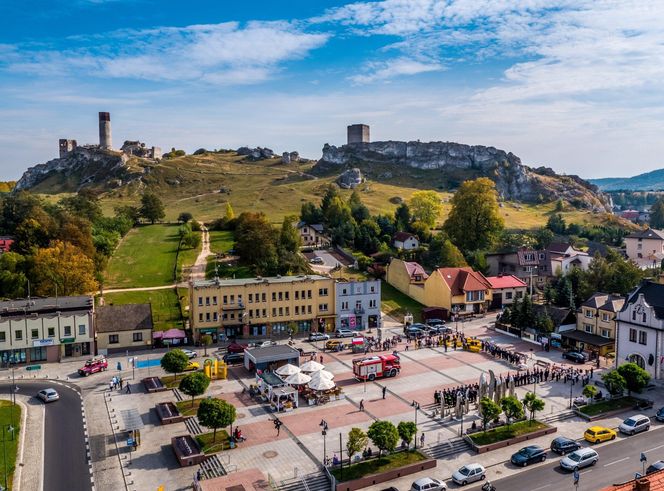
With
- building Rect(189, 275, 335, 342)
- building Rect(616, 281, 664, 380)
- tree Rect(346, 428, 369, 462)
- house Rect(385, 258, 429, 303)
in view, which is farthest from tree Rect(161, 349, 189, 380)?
house Rect(385, 258, 429, 303)

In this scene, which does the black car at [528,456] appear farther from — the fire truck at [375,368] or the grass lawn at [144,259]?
the grass lawn at [144,259]

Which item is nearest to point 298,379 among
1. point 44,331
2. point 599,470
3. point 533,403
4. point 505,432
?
point 505,432

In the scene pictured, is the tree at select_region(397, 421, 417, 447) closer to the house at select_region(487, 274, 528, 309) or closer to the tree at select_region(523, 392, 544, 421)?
the tree at select_region(523, 392, 544, 421)

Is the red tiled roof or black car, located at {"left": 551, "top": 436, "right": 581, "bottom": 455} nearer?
black car, located at {"left": 551, "top": 436, "right": 581, "bottom": 455}

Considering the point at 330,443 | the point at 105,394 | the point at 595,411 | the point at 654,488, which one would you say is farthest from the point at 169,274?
the point at 654,488

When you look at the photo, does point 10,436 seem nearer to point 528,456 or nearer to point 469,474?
point 469,474

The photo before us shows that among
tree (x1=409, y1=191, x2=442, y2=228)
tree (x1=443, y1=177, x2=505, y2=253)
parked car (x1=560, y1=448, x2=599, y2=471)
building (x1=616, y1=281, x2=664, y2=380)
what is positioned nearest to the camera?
parked car (x1=560, y1=448, x2=599, y2=471)

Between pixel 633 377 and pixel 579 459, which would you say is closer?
pixel 579 459
